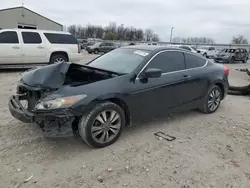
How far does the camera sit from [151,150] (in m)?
3.56

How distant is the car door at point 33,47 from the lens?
10195 mm

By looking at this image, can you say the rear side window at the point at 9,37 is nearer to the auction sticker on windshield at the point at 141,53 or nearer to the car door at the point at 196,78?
the auction sticker on windshield at the point at 141,53

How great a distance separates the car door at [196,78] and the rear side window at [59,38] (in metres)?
7.77

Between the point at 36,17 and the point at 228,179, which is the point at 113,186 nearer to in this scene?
the point at 228,179

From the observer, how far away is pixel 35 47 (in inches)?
408

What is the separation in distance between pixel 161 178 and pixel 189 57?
281cm

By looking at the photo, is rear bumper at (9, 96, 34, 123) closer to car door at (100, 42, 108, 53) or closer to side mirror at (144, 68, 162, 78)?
side mirror at (144, 68, 162, 78)

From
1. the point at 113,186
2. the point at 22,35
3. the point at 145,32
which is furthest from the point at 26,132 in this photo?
the point at 145,32

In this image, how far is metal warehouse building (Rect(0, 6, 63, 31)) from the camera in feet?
98.3

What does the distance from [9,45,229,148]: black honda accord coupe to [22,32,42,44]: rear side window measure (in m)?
6.73

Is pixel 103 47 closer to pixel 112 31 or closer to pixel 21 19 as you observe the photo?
pixel 21 19

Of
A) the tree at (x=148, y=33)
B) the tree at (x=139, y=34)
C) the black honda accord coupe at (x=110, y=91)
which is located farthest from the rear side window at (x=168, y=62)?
the tree at (x=148, y=33)

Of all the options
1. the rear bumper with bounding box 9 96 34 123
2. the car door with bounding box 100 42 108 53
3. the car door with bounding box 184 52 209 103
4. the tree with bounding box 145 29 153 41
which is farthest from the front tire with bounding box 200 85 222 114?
the tree with bounding box 145 29 153 41

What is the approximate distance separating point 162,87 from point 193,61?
123 centimetres
